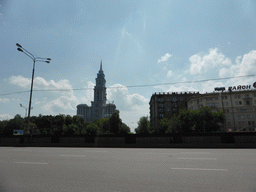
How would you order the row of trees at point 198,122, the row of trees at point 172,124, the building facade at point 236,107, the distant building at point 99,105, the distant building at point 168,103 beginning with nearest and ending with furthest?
the row of trees at point 198,122, the row of trees at point 172,124, the building facade at point 236,107, the distant building at point 168,103, the distant building at point 99,105

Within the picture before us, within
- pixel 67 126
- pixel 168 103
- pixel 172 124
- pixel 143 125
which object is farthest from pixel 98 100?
pixel 172 124

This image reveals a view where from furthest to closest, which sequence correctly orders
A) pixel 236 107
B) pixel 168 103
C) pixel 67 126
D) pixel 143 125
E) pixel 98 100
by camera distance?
pixel 98 100 < pixel 168 103 < pixel 143 125 < pixel 236 107 < pixel 67 126

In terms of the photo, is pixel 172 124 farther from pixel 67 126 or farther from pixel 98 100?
pixel 98 100

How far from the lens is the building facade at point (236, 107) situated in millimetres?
63684

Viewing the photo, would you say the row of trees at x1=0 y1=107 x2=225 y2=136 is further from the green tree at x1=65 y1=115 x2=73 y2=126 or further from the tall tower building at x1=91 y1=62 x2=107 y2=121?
the tall tower building at x1=91 y1=62 x2=107 y2=121

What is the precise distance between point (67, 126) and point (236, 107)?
69.1 meters

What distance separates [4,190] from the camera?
385 centimetres

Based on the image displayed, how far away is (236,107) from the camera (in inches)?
2591

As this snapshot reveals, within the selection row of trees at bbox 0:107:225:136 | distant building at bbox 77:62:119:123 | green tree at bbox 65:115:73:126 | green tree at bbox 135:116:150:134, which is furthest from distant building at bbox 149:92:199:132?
distant building at bbox 77:62:119:123

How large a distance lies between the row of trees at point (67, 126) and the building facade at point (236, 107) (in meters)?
41.2

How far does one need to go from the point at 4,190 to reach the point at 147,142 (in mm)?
15916

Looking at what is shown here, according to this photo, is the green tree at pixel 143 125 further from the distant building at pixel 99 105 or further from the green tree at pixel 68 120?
the distant building at pixel 99 105

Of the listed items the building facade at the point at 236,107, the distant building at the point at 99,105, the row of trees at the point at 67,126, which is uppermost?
the distant building at the point at 99,105

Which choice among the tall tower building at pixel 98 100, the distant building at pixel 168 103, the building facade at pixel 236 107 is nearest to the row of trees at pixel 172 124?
the building facade at pixel 236 107
